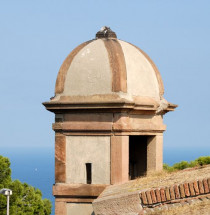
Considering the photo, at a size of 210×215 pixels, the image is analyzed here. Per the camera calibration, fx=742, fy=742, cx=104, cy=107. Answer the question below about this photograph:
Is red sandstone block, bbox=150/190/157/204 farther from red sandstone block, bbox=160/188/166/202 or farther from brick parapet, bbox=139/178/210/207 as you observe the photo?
red sandstone block, bbox=160/188/166/202

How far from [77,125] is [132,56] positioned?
183 cm

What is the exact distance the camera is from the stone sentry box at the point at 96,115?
14469mm

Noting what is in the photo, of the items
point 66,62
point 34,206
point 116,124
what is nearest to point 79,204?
point 116,124

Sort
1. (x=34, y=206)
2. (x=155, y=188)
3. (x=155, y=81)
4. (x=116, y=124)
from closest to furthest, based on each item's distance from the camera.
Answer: (x=155, y=188) → (x=116, y=124) → (x=155, y=81) → (x=34, y=206)

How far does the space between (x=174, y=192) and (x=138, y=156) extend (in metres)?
5.80

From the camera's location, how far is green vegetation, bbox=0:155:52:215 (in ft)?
99.8

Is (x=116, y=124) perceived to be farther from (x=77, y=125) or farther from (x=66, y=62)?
(x=66, y=62)

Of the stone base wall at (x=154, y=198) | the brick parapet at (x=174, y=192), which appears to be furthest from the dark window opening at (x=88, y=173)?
the brick parapet at (x=174, y=192)

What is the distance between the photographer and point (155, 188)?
11.0 meters

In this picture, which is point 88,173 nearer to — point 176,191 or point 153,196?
point 153,196

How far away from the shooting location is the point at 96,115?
1456cm

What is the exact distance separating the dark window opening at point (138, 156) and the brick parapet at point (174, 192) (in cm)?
521

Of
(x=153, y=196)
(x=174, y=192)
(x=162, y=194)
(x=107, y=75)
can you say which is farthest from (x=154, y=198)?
(x=107, y=75)

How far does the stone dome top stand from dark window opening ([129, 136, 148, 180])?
138cm
